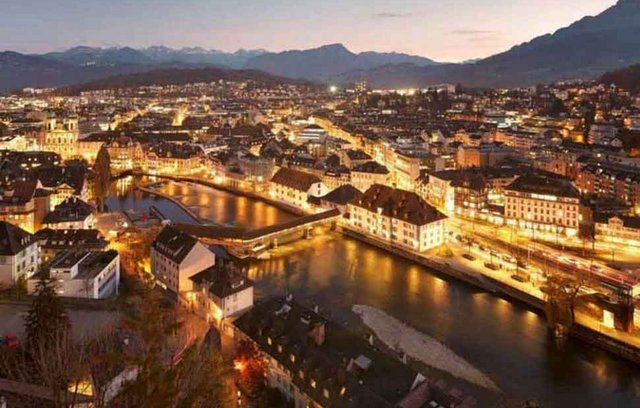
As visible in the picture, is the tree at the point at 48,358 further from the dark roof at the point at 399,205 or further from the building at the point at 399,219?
the dark roof at the point at 399,205

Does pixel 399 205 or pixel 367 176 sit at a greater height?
pixel 399 205

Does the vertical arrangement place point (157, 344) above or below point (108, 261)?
above

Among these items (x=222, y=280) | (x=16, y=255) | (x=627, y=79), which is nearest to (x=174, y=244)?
(x=222, y=280)

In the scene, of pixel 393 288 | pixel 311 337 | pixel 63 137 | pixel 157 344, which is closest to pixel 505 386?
pixel 311 337

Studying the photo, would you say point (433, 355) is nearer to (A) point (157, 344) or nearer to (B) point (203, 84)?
(A) point (157, 344)

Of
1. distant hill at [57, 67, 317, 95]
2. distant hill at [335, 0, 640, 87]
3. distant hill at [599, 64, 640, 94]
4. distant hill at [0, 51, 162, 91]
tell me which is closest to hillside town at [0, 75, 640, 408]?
distant hill at [599, 64, 640, 94]

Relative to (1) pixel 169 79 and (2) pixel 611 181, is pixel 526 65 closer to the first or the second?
(1) pixel 169 79

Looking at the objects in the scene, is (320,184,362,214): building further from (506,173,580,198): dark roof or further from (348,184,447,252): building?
(506,173,580,198): dark roof
